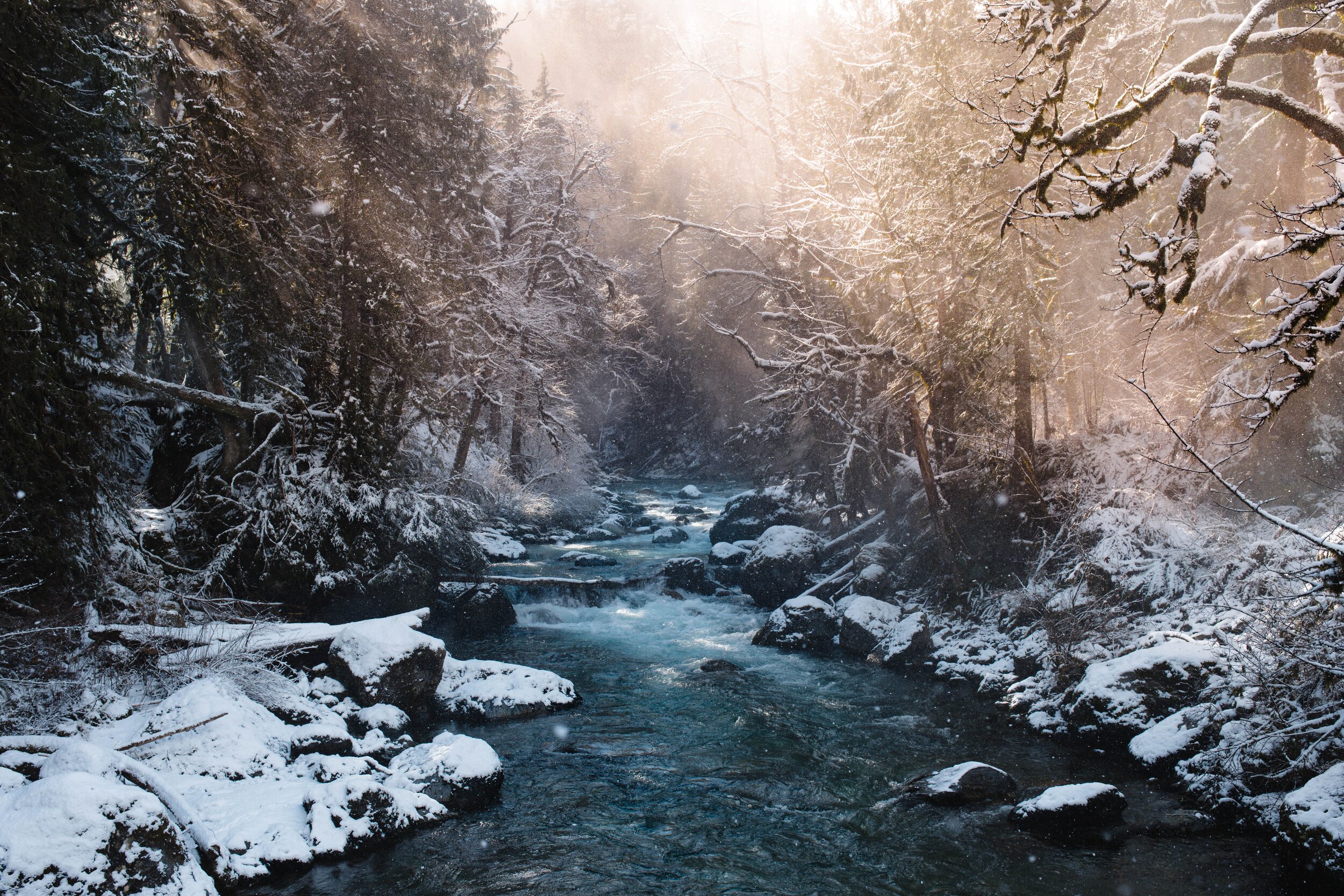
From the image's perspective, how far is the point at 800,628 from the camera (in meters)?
13.0

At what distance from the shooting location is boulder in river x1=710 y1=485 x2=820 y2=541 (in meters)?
21.2

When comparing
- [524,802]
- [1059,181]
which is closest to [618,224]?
[1059,181]

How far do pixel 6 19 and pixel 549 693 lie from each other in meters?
9.88

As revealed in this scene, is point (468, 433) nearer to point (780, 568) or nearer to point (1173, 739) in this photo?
point (780, 568)

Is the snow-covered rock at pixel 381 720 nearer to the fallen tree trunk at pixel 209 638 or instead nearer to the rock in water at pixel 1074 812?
the fallen tree trunk at pixel 209 638

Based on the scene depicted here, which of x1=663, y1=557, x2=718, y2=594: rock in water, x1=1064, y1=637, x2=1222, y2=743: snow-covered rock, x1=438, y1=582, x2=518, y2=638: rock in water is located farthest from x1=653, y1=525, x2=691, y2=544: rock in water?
x1=1064, y1=637, x2=1222, y2=743: snow-covered rock

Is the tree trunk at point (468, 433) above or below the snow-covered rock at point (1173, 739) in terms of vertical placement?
above

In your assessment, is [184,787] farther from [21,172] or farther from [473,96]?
[473,96]

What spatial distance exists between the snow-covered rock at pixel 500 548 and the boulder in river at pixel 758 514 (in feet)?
19.3

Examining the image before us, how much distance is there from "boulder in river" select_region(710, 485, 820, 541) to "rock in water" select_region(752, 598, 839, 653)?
7336 mm

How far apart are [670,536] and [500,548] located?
214 inches

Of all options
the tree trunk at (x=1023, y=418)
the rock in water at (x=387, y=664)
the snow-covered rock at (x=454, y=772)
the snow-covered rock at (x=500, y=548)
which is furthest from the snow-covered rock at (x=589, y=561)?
the snow-covered rock at (x=454, y=772)

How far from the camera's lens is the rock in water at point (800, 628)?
508 inches

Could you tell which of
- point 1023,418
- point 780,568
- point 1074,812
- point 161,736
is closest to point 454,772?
point 161,736
